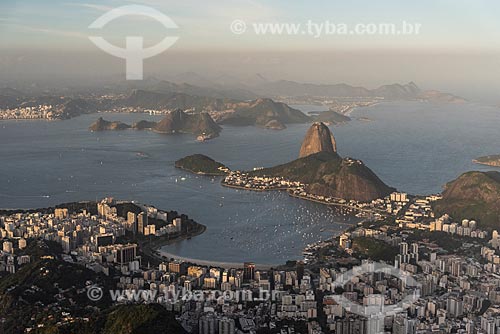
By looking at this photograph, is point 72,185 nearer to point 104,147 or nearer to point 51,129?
point 104,147

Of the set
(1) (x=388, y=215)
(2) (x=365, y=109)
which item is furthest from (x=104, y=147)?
(2) (x=365, y=109)

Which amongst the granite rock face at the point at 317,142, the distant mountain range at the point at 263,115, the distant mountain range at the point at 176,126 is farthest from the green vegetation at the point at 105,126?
the granite rock face at the point at 317,142

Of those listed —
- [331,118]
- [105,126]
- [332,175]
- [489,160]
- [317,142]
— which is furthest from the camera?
[331,118]

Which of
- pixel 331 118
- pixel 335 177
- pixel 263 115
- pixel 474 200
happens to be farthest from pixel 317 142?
pixel 263 115

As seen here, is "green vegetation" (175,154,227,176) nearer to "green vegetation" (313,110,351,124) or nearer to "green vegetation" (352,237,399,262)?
"green vegetation" (352,237,399,262)

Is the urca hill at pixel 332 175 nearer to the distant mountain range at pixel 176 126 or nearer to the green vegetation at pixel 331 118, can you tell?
the distant mountain range at pixel 176 126

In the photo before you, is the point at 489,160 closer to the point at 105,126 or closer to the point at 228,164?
the point at 228,164

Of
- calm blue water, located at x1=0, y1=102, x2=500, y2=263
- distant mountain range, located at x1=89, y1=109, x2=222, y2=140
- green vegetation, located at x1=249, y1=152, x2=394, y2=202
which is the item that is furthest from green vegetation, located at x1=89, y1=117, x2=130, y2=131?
green vegetation, located at x1=249, y1=152, x2=394, y2=202
